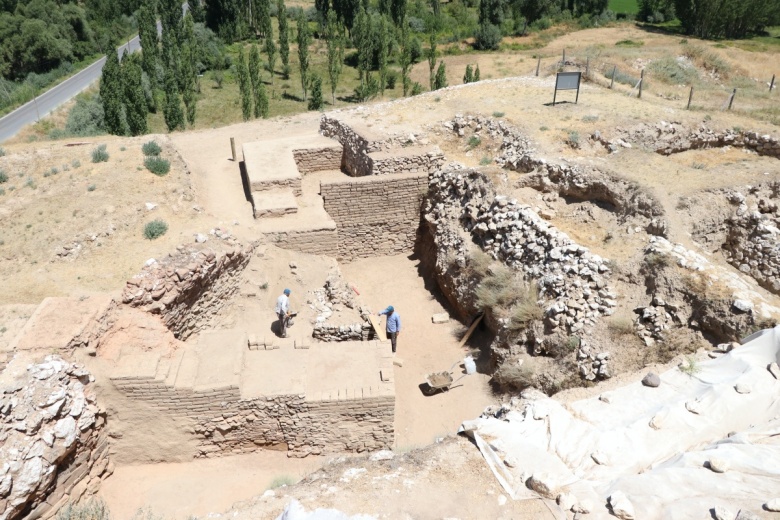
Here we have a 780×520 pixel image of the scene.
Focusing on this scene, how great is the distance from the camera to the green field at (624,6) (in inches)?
1977

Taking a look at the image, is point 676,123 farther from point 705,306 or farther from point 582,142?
point 705,306

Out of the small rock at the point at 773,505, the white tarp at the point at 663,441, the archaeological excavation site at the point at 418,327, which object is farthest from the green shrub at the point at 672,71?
the small rock at the point at 773,505

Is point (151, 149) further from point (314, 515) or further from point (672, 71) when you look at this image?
point (672, 71)

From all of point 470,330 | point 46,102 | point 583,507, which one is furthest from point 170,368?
point 46,102

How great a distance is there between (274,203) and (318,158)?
3.54 m

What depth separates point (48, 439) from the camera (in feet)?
24.7

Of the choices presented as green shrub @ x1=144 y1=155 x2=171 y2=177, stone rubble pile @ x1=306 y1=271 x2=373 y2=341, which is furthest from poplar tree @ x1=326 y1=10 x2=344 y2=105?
stone rubble pile @ x1=306 y1=271 x2=373 y2=341

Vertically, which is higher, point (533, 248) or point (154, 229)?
point (154, 229)

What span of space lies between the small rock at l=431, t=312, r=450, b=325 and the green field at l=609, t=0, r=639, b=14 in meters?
48.0

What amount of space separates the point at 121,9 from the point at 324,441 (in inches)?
2035

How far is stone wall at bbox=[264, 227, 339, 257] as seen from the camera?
12.7m

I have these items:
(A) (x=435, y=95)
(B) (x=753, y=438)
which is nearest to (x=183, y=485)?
(B) (x=753, y=438)

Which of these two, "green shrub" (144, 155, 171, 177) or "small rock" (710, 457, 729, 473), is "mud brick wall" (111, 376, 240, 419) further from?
"green shrub" (144, 155, 171, 177)

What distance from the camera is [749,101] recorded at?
18375mm
